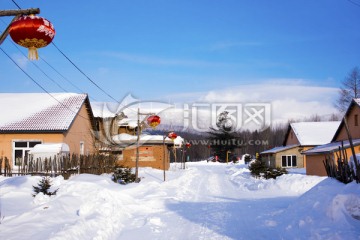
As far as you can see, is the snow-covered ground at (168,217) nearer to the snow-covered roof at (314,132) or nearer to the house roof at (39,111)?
the house roof at (39,111)

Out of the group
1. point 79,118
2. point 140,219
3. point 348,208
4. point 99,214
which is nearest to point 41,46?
point 99,214

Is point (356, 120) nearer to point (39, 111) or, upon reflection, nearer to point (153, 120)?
point (153, 120)

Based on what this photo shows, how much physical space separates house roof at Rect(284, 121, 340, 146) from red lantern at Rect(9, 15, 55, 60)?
140 ft

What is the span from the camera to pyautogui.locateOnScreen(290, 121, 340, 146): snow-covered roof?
1766 inches

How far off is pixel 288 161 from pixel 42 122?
104 ft

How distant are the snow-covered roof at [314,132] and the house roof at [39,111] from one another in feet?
89.8

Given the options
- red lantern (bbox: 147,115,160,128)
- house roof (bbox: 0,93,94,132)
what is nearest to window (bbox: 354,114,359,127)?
red lantern (bbox: 147,115,160,128)

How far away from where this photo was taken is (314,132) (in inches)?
1852

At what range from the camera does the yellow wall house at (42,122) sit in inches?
951

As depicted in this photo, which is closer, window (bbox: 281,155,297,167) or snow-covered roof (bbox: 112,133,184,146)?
snow-covered roof (bbox: 112,133,184,146)

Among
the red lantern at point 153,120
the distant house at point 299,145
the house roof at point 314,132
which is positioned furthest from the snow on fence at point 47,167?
the house roof at point 314,132

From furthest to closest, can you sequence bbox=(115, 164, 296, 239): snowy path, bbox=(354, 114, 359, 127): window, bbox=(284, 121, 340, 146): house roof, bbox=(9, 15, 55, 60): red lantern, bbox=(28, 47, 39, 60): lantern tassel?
bbox=(284, 121, 340, 146): house roof
bbox=(354, 114, 359, 127): window
bbox=(115, 164, 296, 239): snowy path
bbox=(28, 47, 39, 60): lantern tassel
bbox=(9, 15, 55, 60): red lantern

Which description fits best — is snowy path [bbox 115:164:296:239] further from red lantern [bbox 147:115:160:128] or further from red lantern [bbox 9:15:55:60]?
red lantern [bbox 147:115:160:128]

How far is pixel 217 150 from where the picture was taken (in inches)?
3297
